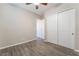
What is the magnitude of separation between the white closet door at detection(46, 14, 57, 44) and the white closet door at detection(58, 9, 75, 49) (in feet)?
1.31

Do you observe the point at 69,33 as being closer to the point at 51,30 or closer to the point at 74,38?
the point at 74,38

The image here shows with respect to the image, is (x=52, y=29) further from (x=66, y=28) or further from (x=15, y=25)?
(x=15, y=25)

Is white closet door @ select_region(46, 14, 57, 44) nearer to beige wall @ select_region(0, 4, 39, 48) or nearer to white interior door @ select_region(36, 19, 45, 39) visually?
white interior door @ select_region(36, 19, 45, 39)

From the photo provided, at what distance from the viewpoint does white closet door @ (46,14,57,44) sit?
5.12 metres

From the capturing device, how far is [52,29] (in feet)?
17.8

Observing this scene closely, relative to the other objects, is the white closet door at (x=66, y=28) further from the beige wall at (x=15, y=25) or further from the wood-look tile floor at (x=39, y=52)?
the beige wall at (x=15, y=25)

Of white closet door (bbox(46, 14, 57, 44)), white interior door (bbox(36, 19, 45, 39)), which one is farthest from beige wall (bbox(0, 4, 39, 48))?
white closet door (bbox(46, 14, 57, 44))

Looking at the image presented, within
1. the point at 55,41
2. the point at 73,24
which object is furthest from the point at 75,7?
the point at 55,41

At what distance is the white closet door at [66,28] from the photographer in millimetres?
3861

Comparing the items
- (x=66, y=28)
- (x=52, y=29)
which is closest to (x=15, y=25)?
(x=52, y=29)

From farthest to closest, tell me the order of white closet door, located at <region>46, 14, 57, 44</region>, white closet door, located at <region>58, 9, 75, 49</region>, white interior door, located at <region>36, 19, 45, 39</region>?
white interior door, located at <region>36, 19, 45, 39</region>
white closet door, located at <region>46, 14, 57, 44</region>
white closet door, located at <region>58, 9, 75, 49</region>

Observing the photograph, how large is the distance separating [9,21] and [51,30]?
9.39 feet

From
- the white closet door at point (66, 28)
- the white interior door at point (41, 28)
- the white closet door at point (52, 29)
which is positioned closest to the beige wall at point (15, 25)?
the white interior door at point (41, 28)

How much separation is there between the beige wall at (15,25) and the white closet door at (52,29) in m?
1.54
